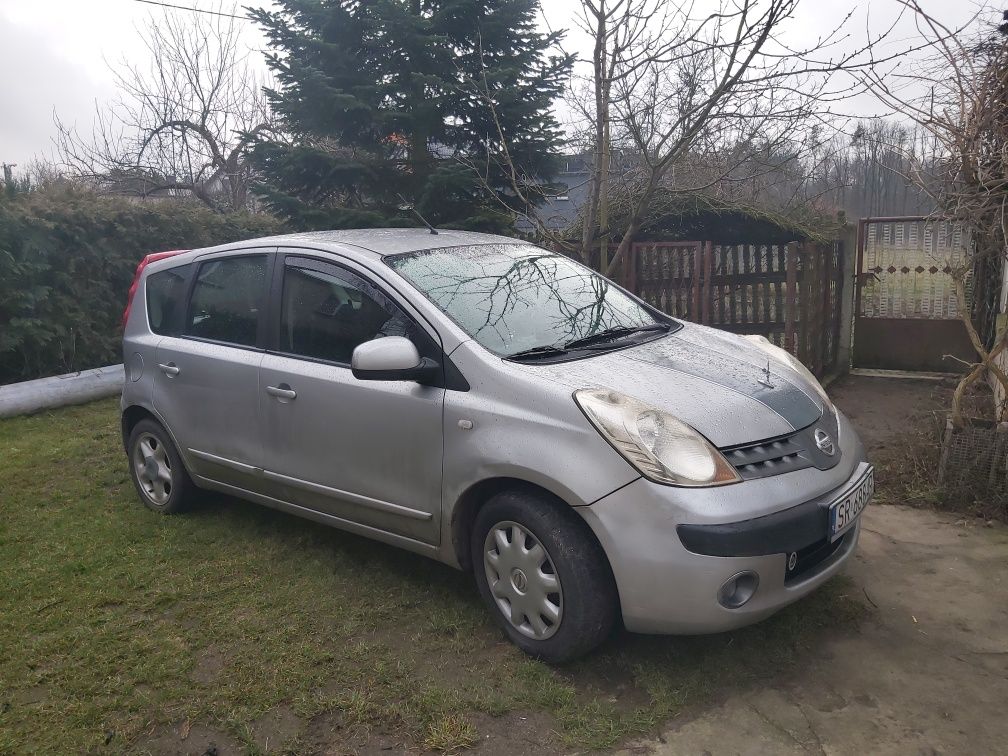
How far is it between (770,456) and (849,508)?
424mm

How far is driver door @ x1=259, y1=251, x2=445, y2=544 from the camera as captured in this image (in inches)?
128

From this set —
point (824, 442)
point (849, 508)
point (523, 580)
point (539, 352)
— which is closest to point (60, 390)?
point (539, 352)

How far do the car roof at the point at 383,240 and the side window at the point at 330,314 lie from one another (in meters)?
0.14

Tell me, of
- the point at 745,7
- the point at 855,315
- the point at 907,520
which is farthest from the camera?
A: the point at 855,315

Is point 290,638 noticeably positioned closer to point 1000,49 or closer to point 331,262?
point 331,262

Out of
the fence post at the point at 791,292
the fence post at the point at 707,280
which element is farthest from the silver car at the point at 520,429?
the fence post at the point at 707,280

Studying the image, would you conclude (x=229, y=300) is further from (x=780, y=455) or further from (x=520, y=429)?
(x=780, y=455)

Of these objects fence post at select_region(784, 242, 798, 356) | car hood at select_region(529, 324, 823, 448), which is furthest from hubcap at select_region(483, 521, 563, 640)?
fence post at select_region(784, 242, 798, 356)

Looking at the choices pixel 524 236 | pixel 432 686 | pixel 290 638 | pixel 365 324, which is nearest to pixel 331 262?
pixel 365 324

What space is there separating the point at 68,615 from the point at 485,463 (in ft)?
6.97

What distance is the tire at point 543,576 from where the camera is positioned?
278cm

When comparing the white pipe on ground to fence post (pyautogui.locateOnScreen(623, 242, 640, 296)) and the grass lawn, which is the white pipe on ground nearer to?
the grass lawn

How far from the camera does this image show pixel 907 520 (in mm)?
4293

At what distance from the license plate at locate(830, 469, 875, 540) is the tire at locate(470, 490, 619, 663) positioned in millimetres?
825
